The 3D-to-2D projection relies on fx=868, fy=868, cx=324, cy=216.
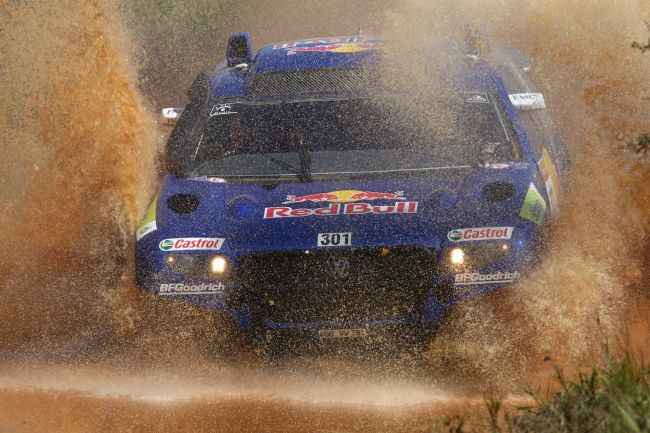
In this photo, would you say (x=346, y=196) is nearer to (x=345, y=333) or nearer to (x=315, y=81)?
(x=345, y=333)

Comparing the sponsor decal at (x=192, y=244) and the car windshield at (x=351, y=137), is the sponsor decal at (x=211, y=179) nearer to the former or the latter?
the car windshield at (x=351, y=137)

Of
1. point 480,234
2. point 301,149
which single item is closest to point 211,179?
point 301,149

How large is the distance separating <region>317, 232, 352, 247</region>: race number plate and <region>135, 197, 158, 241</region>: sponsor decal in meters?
1.01

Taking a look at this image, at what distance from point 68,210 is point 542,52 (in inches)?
275

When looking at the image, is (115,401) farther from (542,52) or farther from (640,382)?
(542,52)

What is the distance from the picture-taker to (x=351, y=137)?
5629 millimetres

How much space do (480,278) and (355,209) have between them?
32.1 inches

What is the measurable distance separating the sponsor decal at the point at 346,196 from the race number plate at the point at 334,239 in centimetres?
35

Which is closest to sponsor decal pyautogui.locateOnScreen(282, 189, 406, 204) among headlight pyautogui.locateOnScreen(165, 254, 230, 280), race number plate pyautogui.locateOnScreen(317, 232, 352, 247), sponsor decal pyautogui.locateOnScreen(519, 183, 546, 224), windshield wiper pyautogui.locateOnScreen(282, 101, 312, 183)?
windshield wiper pyautogui.locateOnScreen(282, 101, 312, 183)

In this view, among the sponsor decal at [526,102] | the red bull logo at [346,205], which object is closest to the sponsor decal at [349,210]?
the red bull logo at [346,205]

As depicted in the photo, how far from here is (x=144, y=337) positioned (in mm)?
4949

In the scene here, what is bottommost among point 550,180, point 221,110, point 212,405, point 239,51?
point 212,405

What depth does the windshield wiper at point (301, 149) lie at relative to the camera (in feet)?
17.5

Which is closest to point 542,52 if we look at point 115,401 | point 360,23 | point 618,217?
point 360,23
